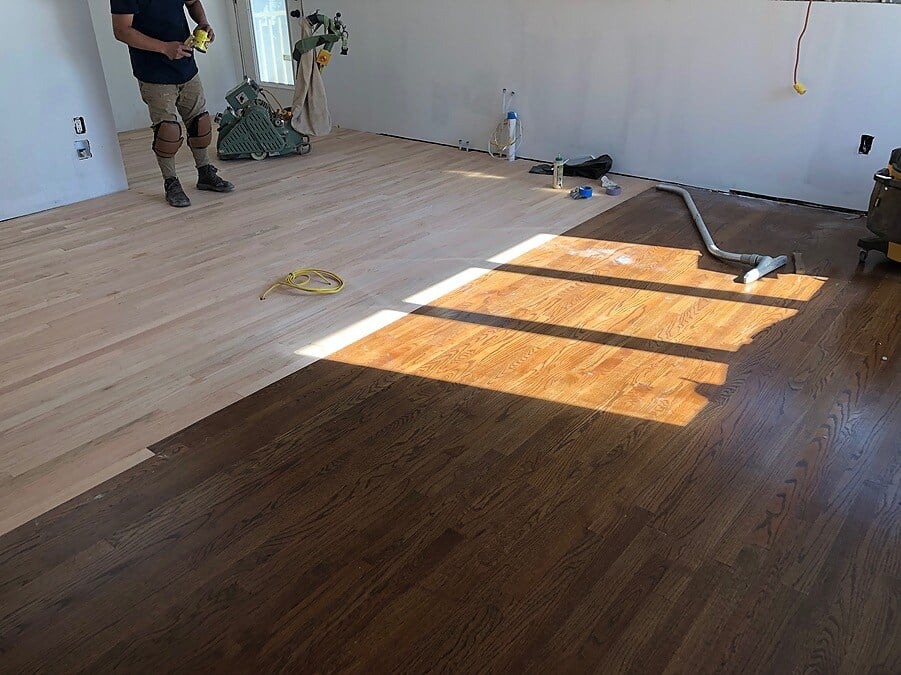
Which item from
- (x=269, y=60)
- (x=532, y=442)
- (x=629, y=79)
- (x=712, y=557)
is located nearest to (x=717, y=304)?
(x=532, y=442)

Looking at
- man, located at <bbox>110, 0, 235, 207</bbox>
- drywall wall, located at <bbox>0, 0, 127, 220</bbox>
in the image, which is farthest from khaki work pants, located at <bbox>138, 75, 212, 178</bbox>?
drywall wall, located at <bbox>0, 0, 127, 220</bbox>

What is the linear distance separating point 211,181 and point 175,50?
2.89 ft

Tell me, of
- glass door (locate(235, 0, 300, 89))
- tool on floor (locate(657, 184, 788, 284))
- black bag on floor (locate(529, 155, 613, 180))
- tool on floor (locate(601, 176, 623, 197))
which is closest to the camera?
tool on floor (locate(657, 184, 788, 284))

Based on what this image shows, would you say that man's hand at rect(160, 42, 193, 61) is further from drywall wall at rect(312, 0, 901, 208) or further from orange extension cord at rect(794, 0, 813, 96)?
orange extension cord at rect(794, 0, 813, 96)

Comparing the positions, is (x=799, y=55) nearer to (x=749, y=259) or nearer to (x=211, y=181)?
(x=749, y=259)

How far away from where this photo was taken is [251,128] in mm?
5531

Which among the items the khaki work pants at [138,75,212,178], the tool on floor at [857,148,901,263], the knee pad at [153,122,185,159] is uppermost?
the khaki work pants at [138,75,212,178]

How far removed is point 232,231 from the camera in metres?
4.17

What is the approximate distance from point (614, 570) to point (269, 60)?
6640mm

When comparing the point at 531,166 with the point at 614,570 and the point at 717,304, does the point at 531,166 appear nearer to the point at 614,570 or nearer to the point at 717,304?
the point at 717,304

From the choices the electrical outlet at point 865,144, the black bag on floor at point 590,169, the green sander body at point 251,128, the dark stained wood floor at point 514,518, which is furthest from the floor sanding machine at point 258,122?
the electrical outlet at point 865,144

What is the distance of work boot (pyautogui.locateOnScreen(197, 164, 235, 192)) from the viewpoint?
484cm

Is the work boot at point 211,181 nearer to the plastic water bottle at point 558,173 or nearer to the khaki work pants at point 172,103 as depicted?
the khaki work pants at point 172,103

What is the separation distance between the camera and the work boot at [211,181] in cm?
484
